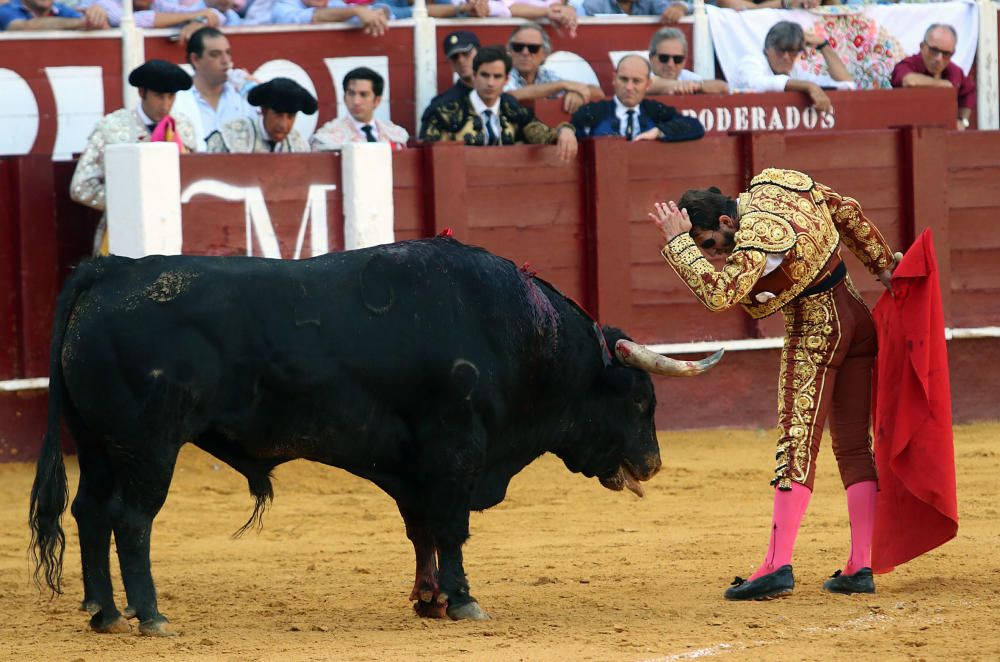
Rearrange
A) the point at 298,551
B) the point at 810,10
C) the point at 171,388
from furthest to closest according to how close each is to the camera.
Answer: the point at 810,10 → the point at 298,551 → the point at 171,388

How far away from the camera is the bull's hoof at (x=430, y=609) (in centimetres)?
507

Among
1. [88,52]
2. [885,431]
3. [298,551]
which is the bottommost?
[298,551]

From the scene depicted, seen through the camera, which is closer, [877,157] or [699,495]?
[699,495]

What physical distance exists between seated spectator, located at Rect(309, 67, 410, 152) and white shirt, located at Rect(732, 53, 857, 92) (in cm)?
223

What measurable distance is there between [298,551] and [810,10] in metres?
5.26

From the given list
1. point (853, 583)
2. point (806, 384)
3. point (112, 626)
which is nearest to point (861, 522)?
point (853, 583)

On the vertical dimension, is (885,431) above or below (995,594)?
above

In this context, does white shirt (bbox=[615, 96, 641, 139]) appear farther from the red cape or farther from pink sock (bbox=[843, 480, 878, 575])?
pink sock (bbox=[843, 480, 878, 575])

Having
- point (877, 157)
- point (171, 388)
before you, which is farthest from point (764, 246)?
point (877, 157)

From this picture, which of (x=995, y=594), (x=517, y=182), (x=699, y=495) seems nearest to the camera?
(x=995, y=594)

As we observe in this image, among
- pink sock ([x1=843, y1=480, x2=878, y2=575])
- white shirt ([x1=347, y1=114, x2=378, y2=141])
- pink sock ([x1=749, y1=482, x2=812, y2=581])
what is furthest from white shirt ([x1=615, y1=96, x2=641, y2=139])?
pink sock ([x1=749, y1=482, x2=812, y2=581])

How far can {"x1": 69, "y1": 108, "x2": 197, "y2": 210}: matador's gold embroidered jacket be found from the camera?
757 centimetres

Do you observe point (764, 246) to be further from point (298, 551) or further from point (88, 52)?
point (88, 52)

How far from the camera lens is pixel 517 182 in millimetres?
8430
